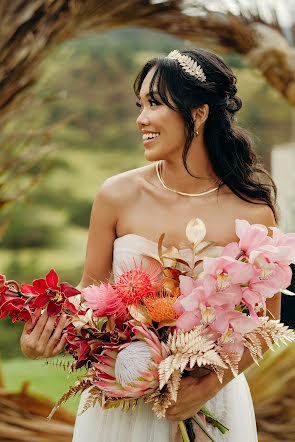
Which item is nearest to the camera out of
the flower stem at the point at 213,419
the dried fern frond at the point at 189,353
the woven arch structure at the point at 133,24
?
the dried fern frond at the point at 189,353

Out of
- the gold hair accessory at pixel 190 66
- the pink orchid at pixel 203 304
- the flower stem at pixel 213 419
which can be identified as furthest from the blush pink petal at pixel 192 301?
the gold hair accessory at pixel 190 66

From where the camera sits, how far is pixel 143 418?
1.14 m

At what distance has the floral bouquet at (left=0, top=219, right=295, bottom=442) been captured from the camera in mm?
897

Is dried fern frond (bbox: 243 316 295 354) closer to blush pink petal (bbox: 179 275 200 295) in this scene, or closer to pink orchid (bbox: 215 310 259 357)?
pink orchid (bbox: 215 310 259 357)

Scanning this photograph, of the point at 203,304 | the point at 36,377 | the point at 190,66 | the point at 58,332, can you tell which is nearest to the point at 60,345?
the point at 58,332

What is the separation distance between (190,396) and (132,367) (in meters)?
0.18

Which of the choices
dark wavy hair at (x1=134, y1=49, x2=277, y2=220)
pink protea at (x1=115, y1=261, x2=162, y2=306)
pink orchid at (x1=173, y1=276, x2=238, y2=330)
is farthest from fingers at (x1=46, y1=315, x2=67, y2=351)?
dark wavy hair at (x1=134, y1=49, x2=277, y2=220)

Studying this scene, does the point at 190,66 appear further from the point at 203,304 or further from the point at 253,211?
the point at 203,304

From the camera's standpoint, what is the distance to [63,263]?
10.1 ft

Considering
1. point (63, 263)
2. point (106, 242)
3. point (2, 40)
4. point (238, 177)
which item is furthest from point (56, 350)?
point (63, 263)

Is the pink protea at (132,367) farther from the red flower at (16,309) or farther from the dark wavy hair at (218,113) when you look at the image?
the dark wavy hair at (218,113)

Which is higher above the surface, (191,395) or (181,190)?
(181,190)

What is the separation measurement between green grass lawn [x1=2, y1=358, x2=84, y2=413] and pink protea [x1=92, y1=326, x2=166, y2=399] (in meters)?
2.06

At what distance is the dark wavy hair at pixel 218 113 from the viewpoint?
1247 millimetres
